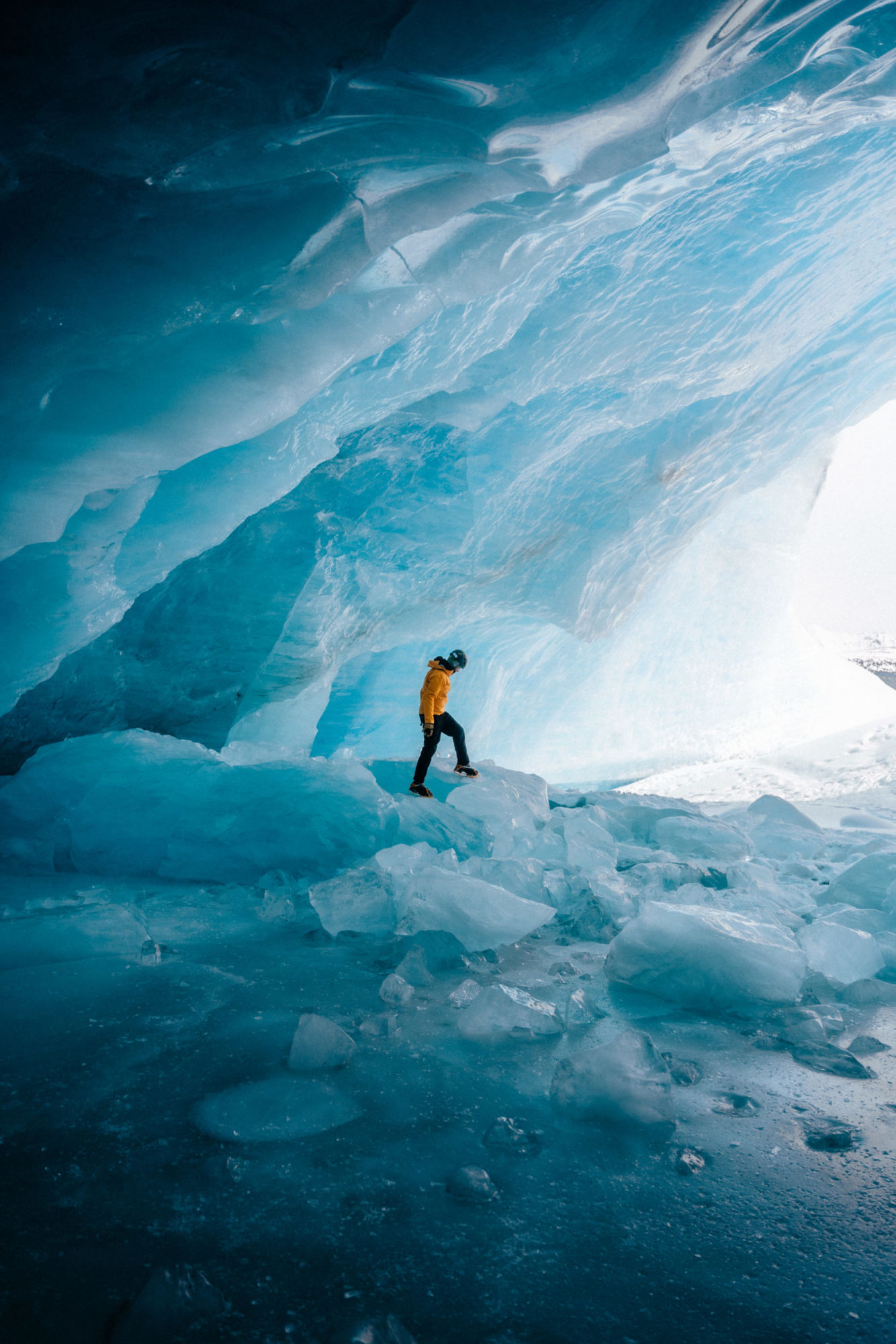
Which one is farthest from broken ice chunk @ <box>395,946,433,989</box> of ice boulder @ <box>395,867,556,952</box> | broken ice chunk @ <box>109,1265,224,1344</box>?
broken ice chunk @ <box>109,1265,224,1344</box>

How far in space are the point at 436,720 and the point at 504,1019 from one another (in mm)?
3058

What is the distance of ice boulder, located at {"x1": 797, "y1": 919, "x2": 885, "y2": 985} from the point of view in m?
2.20

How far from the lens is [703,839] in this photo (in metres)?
4.15

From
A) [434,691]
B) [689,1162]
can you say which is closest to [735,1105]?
[689,1162]

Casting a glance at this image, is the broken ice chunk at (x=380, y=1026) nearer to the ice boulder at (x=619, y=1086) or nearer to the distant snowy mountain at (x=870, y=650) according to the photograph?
the ice boulder at (x=619, y=1086)

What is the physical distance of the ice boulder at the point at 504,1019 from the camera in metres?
1.72

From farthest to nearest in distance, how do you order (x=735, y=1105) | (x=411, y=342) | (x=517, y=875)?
1. (x=411, y=342)
2. (x=517, y=875)
3. (x=735, y=1105)

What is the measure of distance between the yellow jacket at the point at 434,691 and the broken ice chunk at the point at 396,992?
2706 mm

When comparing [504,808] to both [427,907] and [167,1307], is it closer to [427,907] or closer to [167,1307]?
[427,907]

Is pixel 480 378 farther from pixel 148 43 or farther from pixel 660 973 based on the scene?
pixel 660 973

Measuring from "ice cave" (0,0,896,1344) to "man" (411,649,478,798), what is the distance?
0.23 feet

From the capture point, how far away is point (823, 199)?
16.5 feet

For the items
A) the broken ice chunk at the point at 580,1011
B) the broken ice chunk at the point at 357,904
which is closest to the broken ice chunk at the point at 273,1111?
the broken ice chunk at the point at 580,1011

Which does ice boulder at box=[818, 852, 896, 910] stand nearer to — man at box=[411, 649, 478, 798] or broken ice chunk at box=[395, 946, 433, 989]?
broken ice chunk at box=[395, 946, 433, 989]
